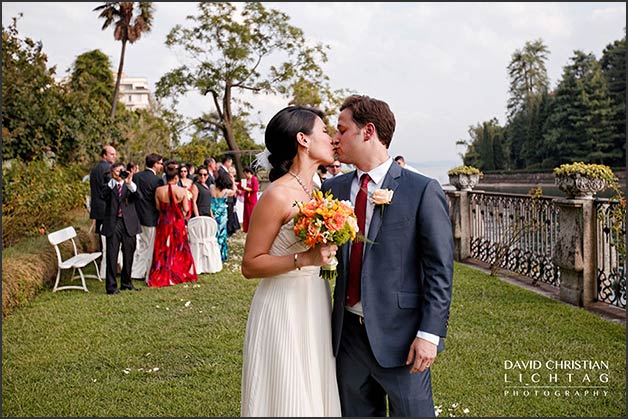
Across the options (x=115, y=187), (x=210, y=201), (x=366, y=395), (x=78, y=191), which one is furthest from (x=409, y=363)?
(x=78, y=191)

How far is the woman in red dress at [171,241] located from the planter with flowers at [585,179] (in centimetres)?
617

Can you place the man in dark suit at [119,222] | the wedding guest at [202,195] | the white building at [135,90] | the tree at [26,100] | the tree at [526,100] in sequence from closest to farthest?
the man in dark suit at [119,222] → the wedding guest at [202,195] → the tree at [26,100] → the tree at [526,100] → the white building at [135,90]

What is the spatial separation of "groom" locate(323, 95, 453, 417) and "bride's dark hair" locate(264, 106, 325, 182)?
0.18 meters

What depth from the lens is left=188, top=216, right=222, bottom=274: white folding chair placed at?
11.2 m

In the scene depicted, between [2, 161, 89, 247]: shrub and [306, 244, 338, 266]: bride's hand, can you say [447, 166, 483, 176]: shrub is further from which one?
[306, 244, 338, 266]: bride's hand

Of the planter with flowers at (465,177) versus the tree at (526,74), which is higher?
the tree at (526,74)

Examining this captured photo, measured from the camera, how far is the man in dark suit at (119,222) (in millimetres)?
9391

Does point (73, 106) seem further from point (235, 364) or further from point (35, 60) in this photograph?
point (235, 364)

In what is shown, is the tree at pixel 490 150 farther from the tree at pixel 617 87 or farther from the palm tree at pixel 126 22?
the palm tree at pixel 126 22

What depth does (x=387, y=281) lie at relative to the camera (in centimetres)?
274

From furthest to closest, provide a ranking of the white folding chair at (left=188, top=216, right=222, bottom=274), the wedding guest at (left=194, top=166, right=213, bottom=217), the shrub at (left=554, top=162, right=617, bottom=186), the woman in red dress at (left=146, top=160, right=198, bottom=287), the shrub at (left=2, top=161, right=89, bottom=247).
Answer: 1. the wedding guest at (left=194, top=166, right=213, bottom=217)
2. the shrub at (left=2, top=161, right=89, bottom=247)
3. the white folding chair at (left=188, top=216, right=222, bottom=274)
4. the woman in red dress at (left=146, top=160, right=198, bottom=287)
5. the shrub at (left=554, top=162, right=617, bottom=186)

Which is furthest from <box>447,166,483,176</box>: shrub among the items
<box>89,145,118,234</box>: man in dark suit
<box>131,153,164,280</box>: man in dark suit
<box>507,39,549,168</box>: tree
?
<box>507,39,549,168</box>: tree

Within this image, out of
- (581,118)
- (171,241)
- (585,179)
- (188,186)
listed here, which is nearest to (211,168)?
(188,186)

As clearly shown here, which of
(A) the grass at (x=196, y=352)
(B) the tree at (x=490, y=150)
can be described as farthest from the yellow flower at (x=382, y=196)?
(B) the tree at (x=490, y=150)
